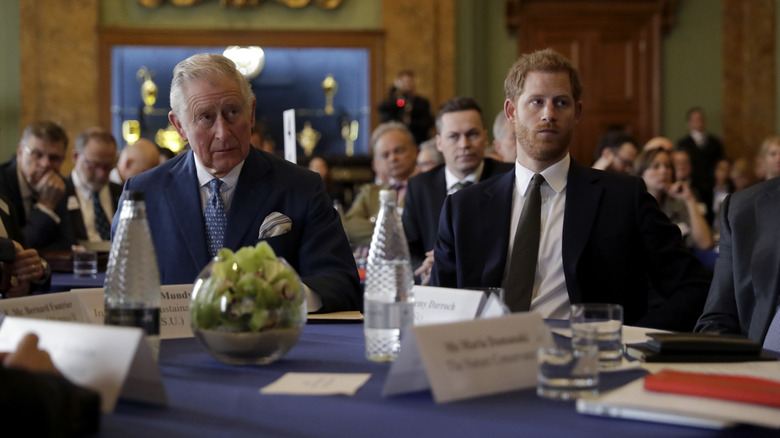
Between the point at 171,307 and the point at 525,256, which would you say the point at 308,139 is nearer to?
the point at 525,256

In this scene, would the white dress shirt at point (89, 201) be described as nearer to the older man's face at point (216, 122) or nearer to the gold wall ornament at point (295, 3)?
the older man's face at point (216, 122)

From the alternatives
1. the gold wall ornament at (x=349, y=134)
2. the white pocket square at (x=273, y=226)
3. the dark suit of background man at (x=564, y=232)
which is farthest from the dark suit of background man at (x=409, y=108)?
the white pocket square at (x=273, y=226)

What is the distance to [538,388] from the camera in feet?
4.36

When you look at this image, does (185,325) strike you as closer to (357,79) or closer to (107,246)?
(107,246)

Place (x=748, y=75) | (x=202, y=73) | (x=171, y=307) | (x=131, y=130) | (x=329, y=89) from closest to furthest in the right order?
(x=171, y=307), (x=202, y=73), (x=131, y=130), (x=329, y=89), (x=748, y=75)

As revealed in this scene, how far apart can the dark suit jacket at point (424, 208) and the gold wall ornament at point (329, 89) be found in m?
6.80

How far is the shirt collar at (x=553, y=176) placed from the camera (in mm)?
2725

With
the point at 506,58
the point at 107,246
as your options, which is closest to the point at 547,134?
the point at 107,246

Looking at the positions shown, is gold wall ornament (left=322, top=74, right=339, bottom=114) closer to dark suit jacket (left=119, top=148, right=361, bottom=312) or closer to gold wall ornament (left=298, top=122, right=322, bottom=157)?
gold wall ornament (left=298, top=122, right=322, bottom=157)

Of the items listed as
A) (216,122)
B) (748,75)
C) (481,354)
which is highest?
(748,75)

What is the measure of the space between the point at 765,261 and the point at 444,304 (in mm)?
961

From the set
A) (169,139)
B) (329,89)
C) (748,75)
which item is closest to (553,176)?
(329,89)

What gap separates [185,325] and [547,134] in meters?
1.35

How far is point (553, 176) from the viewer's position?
8.96ft
